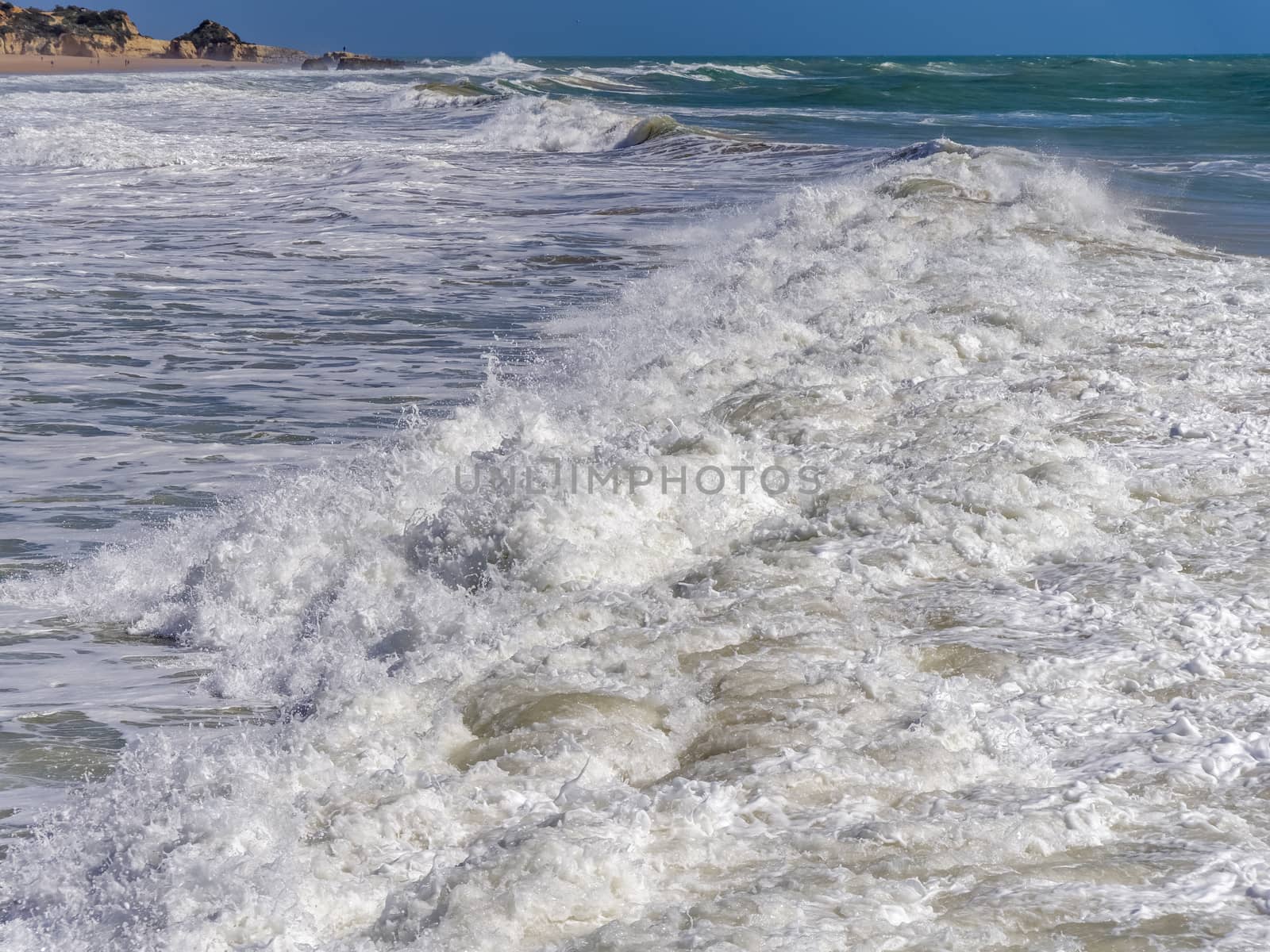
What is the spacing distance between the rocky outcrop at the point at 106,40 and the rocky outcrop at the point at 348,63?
5372mm

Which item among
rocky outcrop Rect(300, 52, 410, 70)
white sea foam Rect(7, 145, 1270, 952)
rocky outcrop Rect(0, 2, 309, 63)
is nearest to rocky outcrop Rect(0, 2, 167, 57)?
rocky outcrop Rect(0, 2, 309, 63)

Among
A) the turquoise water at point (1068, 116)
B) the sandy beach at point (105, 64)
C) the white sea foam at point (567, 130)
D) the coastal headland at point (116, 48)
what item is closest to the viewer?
the turquoise water at point (1068, 116)

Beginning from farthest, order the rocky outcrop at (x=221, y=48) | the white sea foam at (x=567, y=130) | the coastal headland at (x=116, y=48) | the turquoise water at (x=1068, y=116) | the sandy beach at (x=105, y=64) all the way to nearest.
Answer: the rocky outcrop at (x=221, y=48), the coastal headland at (x=116, y=48), the sandy beach at (x=105, y=64), the white sea foam at (x=567, y=130), the turquoise water at (x=1068, y=116)

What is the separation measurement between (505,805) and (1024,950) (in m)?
1.19

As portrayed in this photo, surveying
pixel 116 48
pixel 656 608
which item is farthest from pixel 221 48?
pixel 656 608

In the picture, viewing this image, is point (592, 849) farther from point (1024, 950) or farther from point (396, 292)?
point (396, 292)

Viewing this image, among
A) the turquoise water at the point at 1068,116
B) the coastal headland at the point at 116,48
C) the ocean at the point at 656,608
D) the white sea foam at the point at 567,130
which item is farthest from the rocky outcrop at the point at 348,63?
the ocean at the point at 656,608

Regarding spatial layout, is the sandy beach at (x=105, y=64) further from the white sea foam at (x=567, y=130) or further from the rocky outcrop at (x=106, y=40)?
the white sea foam at (x=567, y=130)

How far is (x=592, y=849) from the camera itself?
2.72 meters

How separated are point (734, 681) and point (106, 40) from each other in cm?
8256

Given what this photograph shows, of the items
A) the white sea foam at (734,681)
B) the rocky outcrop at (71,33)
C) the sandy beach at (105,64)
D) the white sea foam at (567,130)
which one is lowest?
the white sea foam at (734,681)

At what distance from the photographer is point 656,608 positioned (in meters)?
4.16

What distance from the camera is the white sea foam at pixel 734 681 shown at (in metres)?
2.62

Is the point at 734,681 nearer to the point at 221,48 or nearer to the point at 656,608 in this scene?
the point at 656,608
